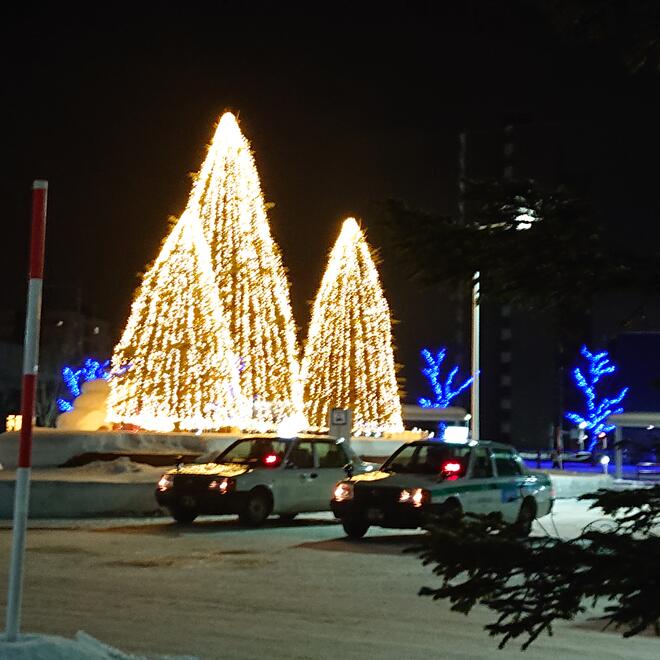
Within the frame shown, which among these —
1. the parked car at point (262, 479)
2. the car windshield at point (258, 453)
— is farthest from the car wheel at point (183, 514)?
the car windshield at point (258, 453)

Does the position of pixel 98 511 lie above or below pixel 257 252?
below

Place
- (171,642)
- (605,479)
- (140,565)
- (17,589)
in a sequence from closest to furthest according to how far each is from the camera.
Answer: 1. (17,589)
2. (171,642)
3. (140,565)
4. (605,479)

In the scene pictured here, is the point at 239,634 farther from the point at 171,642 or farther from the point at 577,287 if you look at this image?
the point at 577,287

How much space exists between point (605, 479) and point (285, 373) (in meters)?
10.4

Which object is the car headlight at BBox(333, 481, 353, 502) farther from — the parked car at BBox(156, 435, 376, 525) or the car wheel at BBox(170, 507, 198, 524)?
the car wheel at BBox(170, 507, 198, 524)

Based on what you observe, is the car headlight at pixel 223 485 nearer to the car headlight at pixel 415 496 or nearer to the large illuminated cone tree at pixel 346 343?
the car headlight at pixel 415 496

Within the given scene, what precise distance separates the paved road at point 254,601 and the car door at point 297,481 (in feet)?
7.57

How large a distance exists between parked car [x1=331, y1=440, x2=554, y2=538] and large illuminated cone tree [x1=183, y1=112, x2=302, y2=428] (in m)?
11.2

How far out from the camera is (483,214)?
4.70 m

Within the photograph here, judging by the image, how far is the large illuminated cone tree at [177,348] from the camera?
29.2m

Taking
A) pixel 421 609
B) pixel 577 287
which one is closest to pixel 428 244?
pixel 577 287

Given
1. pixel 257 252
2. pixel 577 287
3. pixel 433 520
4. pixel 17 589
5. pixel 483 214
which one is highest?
pixel 257 252

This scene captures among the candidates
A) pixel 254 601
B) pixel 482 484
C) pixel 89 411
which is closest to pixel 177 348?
pixel 89 411

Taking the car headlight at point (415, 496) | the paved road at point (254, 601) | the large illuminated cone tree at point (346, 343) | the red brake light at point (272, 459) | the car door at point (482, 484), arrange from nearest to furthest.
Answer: the paved road at point (254, 601) → the car headlight at point (415, 496) → the car door at point (482, 484) → the red brake light at point (272, 459) → the large illuminated cone tree at point (346, 343)
